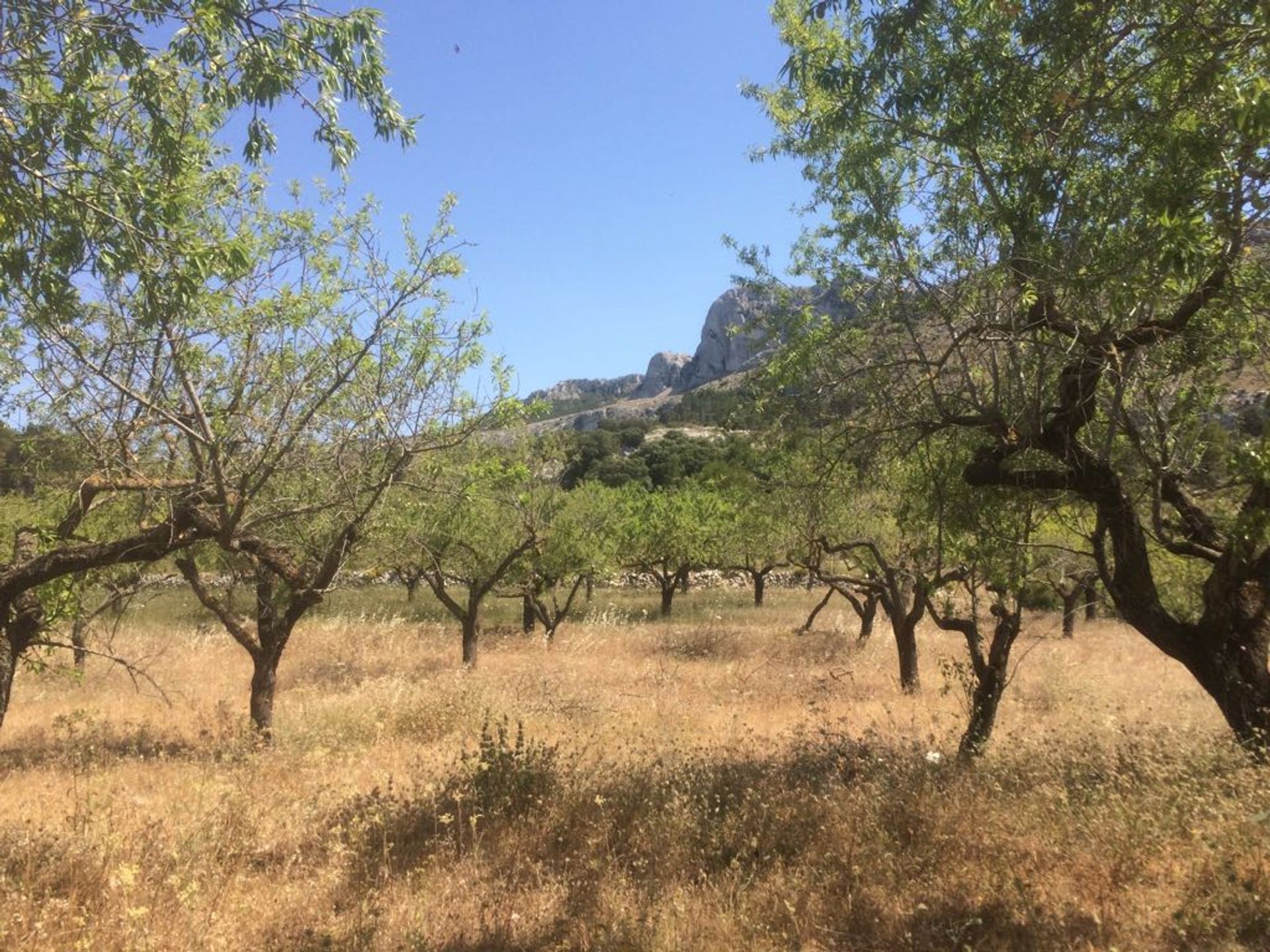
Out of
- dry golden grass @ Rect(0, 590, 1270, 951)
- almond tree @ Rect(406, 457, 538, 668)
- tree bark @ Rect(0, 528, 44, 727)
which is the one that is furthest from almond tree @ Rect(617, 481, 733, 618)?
tree bark @ Rect(0, 528, 44, 727)

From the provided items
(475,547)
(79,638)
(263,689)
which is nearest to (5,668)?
(263,689)

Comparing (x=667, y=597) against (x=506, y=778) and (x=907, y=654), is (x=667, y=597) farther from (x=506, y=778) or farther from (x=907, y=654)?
(x=506, y=778)

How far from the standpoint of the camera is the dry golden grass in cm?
441

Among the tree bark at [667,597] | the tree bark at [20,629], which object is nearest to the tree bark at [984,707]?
the tree bark at [20,629]

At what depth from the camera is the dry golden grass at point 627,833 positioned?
4.41m

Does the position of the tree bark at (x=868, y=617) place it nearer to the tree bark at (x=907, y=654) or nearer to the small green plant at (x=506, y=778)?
the tree bark at (x=907, y=654)

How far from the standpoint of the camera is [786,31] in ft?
20.7

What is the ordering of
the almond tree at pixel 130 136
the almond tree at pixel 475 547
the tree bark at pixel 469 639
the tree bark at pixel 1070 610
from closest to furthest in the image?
the almond tree at pixel 130 136 → the almond tree at pixel 475 547 → the tree bark at pixel 469 639 → the tree bark at pixel 1070 610

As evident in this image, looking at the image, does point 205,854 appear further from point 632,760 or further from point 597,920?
point 632,760

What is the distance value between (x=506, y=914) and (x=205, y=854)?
249 centimetres

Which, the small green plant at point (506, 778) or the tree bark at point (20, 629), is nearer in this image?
the small green plant at point (506, 778)

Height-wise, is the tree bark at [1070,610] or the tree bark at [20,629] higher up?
the tree bark at [20,629]

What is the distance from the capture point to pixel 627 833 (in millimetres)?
6109

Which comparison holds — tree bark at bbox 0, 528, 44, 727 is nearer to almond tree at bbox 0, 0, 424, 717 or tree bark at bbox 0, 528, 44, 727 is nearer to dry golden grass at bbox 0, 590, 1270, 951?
dry golden grass at bbox 0, 590, 1270, 951
